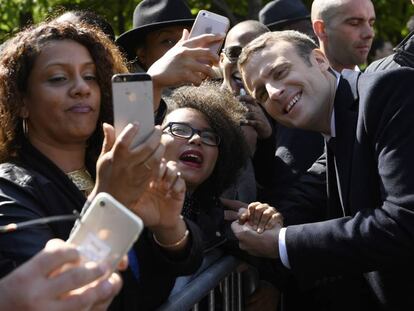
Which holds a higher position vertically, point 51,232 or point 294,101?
point 51,232

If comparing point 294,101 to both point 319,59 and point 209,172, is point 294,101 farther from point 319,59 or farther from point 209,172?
point 209,172

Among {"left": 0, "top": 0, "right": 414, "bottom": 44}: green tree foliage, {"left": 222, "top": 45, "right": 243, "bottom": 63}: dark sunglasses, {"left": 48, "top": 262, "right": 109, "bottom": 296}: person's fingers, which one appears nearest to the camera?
{"left": 48, "top": 262, "right": 109, "bottom": 296}: person's fingers

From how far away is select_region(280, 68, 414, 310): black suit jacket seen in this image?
3252mm

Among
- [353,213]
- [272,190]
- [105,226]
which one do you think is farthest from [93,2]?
[105,226]

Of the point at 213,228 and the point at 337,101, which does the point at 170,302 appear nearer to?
the point at 213,228

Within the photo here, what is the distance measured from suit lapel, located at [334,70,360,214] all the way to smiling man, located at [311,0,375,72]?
7.28 ft

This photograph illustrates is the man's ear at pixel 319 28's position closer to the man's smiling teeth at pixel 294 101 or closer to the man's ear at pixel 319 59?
the man's ear at pixel 319 59

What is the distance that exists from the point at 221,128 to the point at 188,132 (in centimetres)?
17

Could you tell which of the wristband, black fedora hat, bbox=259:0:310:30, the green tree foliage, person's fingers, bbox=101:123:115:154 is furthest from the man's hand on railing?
the green tree foliage

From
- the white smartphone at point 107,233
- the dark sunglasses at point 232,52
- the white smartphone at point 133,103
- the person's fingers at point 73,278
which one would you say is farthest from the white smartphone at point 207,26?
the person's fingers at point 73,278

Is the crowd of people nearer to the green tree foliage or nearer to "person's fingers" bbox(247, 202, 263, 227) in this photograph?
"person's fingers" bbox(247, 202, 263, 227)

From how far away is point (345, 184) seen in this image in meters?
3.50

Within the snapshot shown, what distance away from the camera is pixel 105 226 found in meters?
1.74

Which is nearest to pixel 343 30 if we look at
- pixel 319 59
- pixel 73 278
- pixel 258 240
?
pixel 319 59
